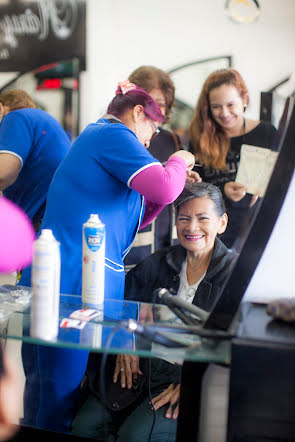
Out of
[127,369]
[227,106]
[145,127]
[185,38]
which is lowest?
[127,369]

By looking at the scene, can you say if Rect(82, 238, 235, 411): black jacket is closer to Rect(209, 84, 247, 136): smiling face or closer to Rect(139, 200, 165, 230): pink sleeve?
Rect(139, 200, 165, 230): pink sleeve

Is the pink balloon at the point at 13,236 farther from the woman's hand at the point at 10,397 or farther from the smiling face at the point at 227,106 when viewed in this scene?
the smiling face at the point at 227,106

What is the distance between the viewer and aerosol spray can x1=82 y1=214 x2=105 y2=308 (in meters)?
1.23

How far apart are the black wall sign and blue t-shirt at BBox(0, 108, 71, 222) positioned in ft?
3.62

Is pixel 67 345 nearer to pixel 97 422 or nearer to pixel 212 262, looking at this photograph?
pixel 97 422

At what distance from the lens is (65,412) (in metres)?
1.44

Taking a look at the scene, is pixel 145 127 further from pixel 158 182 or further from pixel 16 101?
pixel 16 101

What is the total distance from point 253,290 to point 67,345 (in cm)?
46

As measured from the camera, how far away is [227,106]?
2.16 meters

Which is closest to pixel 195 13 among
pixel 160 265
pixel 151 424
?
pixel 160 265

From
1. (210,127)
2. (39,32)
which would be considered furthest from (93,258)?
(39,32)

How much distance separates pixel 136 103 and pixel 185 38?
1.33m

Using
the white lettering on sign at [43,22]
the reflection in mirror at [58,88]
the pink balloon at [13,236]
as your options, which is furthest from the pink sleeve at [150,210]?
the white lettering on sign at [43,22]

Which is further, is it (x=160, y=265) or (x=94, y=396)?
(x=160, y=265)
